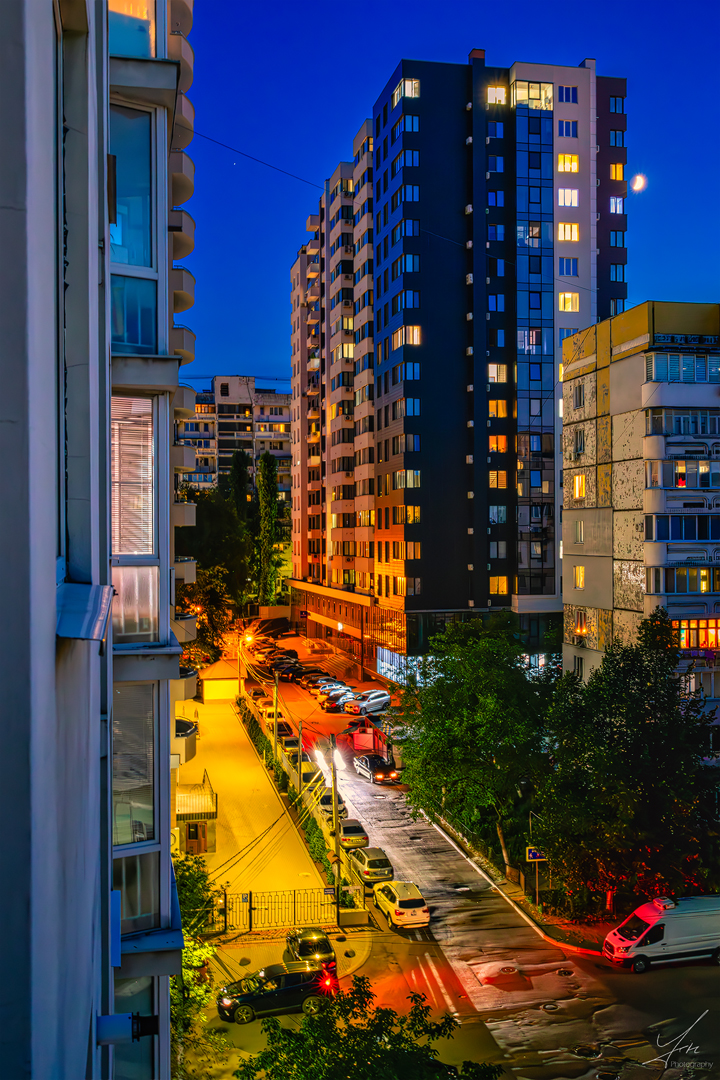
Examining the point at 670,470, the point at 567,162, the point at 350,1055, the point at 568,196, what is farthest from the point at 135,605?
the point at 567,162

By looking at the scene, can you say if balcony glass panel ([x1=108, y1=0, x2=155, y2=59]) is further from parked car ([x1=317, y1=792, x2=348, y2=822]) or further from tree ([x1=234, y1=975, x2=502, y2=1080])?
parked car ([x1=317, y1=792, x2=348, y2=822])

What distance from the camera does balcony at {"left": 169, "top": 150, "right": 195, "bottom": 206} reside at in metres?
15.5

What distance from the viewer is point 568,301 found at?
54281mm

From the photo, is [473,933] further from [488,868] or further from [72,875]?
[72,875]

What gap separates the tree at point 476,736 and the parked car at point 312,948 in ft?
22.8

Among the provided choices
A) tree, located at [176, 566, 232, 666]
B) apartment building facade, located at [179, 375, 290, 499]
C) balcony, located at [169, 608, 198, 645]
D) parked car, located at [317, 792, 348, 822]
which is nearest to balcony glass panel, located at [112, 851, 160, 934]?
balcony, located at [169, 608, 198, 645]

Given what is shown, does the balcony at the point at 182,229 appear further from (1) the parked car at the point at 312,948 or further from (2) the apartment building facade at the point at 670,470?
(2) the apartment building facade at the point at 670,470

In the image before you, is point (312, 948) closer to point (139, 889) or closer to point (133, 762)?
point (139, 889)

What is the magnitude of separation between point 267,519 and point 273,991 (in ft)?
212

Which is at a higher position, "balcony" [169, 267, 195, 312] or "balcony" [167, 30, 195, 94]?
"balcony" [167, 30, 195, 94]

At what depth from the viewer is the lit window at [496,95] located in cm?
5306

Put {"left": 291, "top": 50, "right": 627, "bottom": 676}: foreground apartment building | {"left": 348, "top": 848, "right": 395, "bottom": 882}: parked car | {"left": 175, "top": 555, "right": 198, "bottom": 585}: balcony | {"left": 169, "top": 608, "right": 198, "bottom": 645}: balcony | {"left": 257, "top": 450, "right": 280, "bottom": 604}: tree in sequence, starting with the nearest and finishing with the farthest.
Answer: {"left": 169, "top": 608, "right": 198, "bottom": 645}: balcony, {"left": 175, "top": 555, "right": 198, "bottom": 585}: balcony, {"left": 348, "top": 848, "right": 395, "bottom": 882}: parked car, {"left": 291, "top": 50, "right": 627, "bottom": 676}: foreground apartment building, {"left": 257, "top": 450, "right": 280, "bottom": 604}: tree

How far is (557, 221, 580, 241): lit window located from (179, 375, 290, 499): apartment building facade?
2874 inches

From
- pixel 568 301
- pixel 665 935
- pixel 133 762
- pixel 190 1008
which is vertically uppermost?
pixel 568 301
